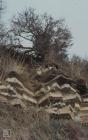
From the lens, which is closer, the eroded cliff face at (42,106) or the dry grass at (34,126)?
the dry grass at (34,126)

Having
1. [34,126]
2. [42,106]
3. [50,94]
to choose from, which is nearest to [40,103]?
[42,106]

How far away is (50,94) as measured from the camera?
14000 millimetres

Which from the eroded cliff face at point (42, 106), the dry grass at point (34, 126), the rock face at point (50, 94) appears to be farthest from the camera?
the rock face at point (50, 94)

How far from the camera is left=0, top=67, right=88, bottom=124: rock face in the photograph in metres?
13.2

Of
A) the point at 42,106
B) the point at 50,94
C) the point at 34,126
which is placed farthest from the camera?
the point at 50,94

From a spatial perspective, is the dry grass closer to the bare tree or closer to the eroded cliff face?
the eroded cliff face

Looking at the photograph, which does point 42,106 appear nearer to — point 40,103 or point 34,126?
point 40,103

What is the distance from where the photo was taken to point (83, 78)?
15859 mm

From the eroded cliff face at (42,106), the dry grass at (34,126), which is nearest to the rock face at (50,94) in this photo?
the eroded cliff face at (42,106)

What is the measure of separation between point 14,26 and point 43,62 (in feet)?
5.62

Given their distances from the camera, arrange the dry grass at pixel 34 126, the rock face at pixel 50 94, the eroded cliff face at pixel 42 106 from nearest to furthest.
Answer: the dry grass at pixel 34 126 < the eroded cliff face at pixel 42 106 < the rock face at pixel 50 94

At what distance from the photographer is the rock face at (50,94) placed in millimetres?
13234

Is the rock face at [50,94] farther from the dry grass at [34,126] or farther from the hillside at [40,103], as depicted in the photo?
the dry grass at [34,126]

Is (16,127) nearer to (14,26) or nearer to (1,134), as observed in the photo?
(1,134)
